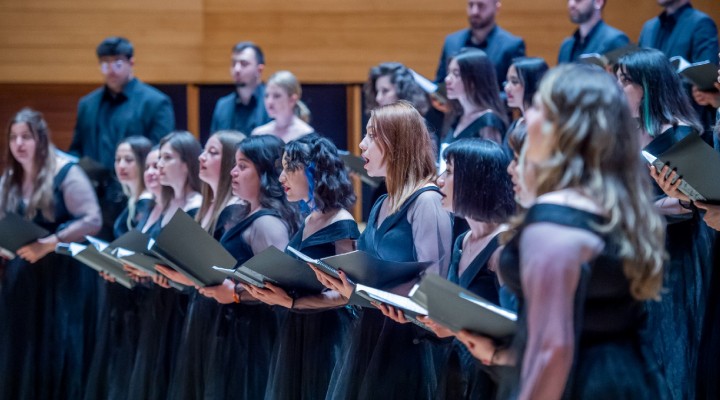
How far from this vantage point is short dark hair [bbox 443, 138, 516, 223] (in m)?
2.59

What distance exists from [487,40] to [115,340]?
2333 millimetres

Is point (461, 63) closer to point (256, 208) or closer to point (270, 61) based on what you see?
point (256, 208)

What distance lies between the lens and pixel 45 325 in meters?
4.71

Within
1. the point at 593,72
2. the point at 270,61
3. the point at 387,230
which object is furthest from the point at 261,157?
the point at 270,61

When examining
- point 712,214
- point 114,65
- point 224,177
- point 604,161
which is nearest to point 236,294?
point 224,177

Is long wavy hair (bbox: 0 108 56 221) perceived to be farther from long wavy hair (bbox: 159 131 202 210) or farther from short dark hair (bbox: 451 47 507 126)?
short dark hair (bbox: 451 47 507 126)

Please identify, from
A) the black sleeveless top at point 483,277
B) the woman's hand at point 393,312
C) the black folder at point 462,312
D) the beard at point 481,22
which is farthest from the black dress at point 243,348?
the beard at point 481,22

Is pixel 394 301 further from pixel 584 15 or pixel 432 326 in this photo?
pixel 584 15

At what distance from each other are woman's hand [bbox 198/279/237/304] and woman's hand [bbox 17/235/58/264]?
4.55 ft

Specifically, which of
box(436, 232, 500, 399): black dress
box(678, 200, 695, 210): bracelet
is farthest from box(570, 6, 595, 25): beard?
box(436, 232, 500, 399): black dress

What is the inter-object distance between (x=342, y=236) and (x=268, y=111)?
2.17m

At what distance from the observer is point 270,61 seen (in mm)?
6480

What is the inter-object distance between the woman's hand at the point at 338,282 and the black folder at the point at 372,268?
0.02 meters

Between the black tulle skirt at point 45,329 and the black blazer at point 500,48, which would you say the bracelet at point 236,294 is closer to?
the black tulle skirt at point 45,329
